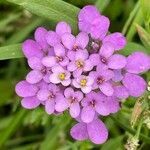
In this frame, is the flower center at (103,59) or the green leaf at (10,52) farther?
the green leaf at (10,52)

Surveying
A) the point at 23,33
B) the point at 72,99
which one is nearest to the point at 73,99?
the point at 72,99

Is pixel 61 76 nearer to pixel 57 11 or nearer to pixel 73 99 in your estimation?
pixel 73 99

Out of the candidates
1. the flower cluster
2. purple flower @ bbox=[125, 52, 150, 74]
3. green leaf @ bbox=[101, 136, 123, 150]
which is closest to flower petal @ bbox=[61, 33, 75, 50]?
the flower cluster

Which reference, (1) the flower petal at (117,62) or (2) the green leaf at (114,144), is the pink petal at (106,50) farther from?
(2) the green leaf at (114,144)

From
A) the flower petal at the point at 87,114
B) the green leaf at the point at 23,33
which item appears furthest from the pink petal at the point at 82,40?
the green leaf at the point at 23,33

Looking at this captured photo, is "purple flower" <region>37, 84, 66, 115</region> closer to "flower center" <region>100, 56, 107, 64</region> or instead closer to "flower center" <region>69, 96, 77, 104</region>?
"flower center" <region>69, 96, 77, 104</region>

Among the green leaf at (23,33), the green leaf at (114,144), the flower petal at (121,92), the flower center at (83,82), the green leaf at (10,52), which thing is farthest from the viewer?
the green leaf at (23,33)
